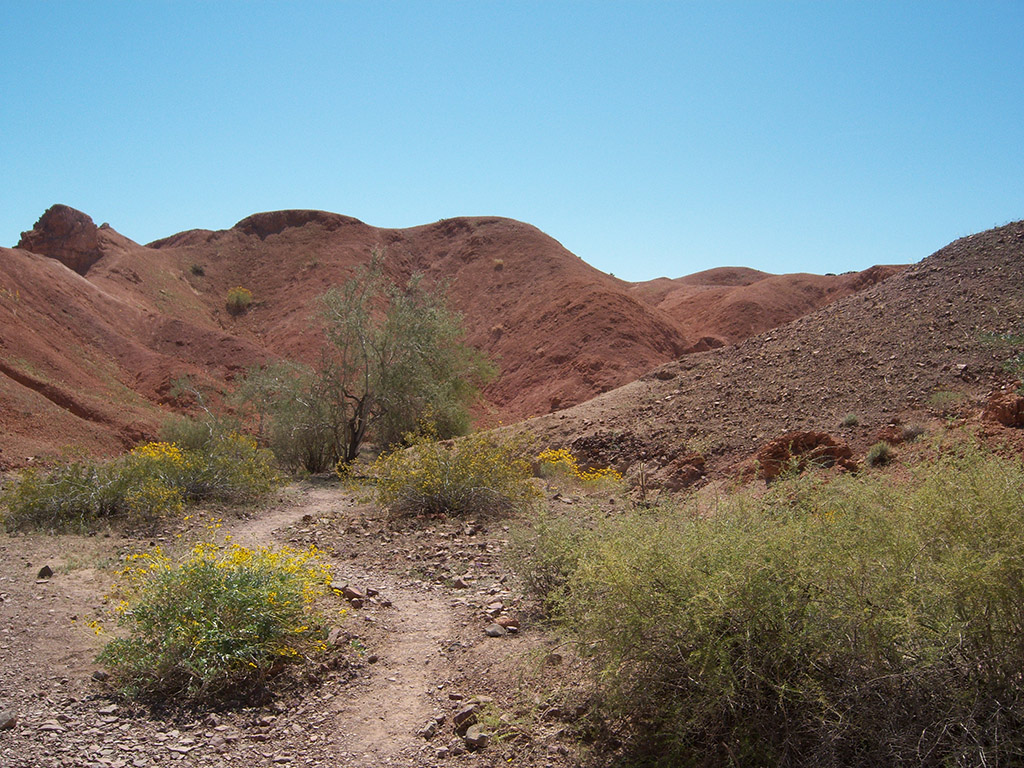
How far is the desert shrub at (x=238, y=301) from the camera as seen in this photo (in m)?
46.4

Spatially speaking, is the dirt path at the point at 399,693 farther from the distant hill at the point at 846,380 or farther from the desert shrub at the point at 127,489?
the distant hill at the point at 846,380

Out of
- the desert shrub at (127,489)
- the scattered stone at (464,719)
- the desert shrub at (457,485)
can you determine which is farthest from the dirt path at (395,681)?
the desert shrub at (127,489)

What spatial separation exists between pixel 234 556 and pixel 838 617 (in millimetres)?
4314

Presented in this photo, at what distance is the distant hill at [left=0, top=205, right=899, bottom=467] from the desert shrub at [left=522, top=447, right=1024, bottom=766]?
17817 mm

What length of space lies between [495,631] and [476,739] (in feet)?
5.02

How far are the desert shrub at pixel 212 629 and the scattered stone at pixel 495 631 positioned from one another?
123 centimetres

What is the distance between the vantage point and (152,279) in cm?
4409

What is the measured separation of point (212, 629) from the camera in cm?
482

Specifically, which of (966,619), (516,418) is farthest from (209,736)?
(516,418)

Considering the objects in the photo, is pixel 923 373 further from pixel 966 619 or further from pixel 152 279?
pixel 152 279

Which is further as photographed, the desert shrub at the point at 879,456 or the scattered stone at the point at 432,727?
the desert shrub at the point at 879,456

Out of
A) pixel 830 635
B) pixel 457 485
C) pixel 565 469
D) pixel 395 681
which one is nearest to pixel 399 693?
pixel 395 681

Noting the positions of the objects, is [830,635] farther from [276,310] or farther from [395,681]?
[276,310]

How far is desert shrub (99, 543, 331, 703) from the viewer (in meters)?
4.66
